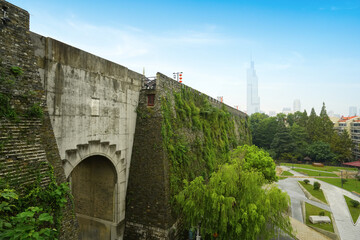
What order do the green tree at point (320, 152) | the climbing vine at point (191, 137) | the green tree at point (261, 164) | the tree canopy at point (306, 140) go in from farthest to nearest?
the tree canopy at point (306, 140) < the green tree at point (320, 152) < the green tree at point (261, 164) < the climbing vine at point (191, 137)

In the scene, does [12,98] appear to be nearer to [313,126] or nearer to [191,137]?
[191,137]

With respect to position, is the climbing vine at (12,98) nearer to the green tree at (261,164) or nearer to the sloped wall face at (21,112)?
the sloped wall face at (21,112)

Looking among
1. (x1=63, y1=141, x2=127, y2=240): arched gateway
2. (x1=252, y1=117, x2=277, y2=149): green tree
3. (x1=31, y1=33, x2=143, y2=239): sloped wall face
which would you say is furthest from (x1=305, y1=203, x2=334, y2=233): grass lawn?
(x1=252, y1=117, x2=277, y2=149): green tree

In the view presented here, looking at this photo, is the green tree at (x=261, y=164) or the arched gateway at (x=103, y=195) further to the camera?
the green tree at (x=261, y=164)

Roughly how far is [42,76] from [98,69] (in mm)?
2543

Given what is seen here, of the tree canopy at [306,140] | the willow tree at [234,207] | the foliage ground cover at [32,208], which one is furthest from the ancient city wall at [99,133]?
the tree canopy at [306,140]

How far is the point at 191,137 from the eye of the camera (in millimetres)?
14398

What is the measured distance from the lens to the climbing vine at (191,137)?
460 inches

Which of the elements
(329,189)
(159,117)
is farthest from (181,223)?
(329,189)

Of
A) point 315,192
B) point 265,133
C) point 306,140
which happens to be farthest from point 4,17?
point 306,140

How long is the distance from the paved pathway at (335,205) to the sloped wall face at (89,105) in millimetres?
16978

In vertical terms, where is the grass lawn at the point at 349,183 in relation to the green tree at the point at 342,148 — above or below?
below

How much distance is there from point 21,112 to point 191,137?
10.3m

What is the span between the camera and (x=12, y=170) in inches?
200
